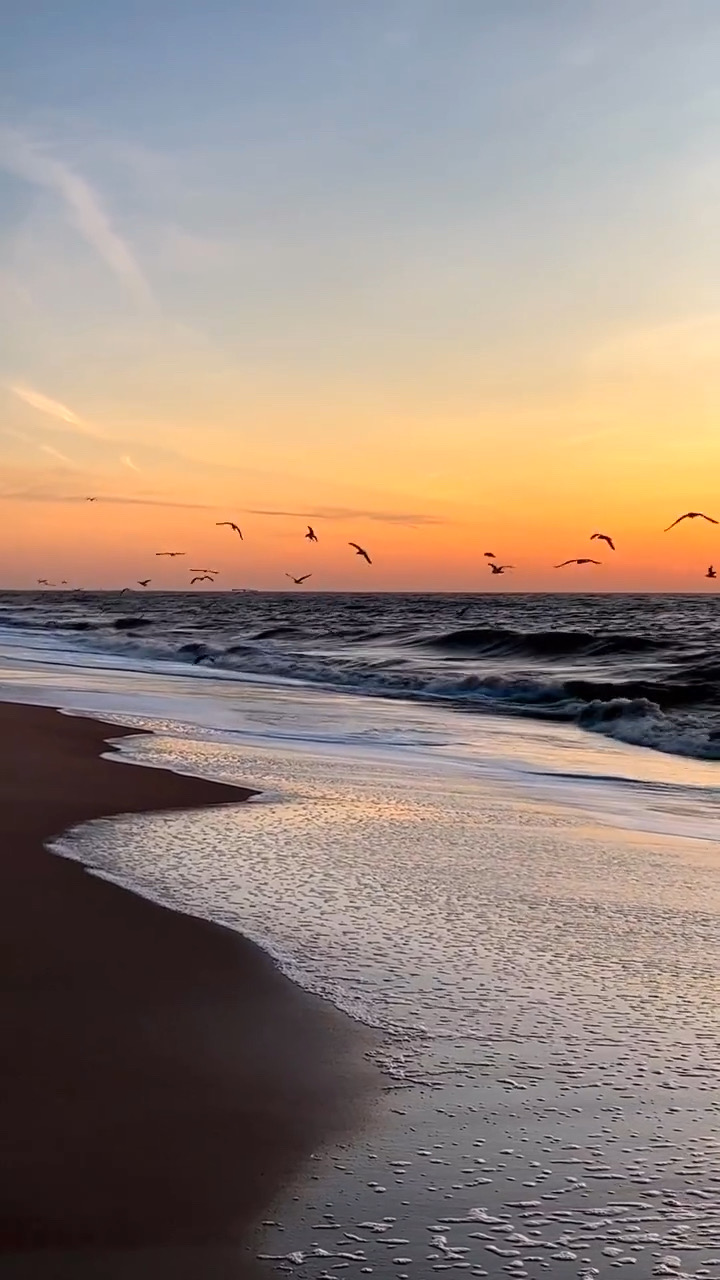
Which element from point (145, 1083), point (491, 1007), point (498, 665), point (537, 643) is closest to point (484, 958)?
point (491, 1007)

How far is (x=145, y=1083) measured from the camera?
3.52 m

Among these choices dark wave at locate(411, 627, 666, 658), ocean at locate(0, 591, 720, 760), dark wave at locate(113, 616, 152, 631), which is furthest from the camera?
dark wave at locate(113, 616, 152, 631)

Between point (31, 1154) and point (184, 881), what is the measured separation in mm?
2974

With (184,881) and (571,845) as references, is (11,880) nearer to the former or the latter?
(184,881)

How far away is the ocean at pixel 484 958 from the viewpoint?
281 centimetres

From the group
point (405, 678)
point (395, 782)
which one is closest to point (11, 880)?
point (395, 782)

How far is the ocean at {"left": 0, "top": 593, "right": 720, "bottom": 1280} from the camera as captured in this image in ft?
9.21

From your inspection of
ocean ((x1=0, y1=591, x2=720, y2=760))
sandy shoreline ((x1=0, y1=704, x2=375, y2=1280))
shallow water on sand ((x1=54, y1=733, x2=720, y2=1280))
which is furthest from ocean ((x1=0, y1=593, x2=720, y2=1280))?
ocean ((x1=0, y1=591, x2=720, y2=760))

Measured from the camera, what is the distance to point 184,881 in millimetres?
5977

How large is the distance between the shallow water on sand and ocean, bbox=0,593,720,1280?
10 mm

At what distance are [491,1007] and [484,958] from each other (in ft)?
1.99

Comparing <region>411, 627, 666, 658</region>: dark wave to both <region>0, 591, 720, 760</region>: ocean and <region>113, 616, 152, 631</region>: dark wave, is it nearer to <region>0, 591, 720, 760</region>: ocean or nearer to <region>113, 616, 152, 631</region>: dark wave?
<region>0, 591, 720, 760</region>: ocean

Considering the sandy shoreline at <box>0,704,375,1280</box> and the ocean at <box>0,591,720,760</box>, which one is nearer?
the sandy shoreline at <box>0,704,375,1280</box>

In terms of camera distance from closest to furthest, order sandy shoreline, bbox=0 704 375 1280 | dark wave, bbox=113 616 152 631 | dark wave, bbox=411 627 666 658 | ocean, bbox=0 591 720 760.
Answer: sandy shoreline, bbox=0 704 375 1280 < ocean, bbox=0 591 720 760 < dark wave, bbox=411 627 666 658 < dark wave, bbox=113 616 152 631
